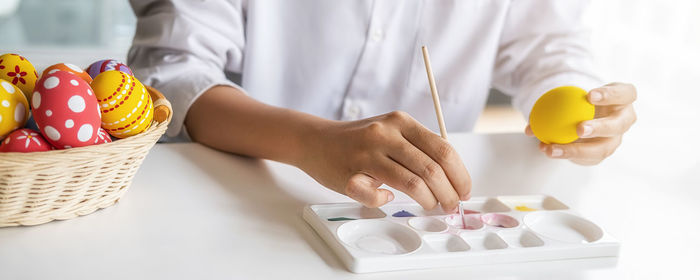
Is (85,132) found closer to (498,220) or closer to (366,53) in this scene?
(498,220)

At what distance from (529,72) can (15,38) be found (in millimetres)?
2607

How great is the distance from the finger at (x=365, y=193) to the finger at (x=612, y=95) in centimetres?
38

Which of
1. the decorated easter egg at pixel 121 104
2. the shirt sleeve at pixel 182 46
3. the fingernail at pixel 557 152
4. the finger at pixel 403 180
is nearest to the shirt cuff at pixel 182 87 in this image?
the shirt sleeve at pixel 182 46

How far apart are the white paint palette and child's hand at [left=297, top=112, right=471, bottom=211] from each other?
31 millimetres

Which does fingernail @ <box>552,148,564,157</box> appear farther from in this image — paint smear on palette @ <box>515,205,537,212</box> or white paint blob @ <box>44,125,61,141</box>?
white paint blob @ <box>44,125,61,141</box>

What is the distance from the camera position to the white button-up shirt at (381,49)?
119 cm

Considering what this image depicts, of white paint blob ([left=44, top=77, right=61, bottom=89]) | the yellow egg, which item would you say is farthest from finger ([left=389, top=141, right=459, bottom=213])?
white paint blob ([left=44, top=77, right=61, bottom=89])

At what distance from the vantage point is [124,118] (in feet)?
→ 2.25

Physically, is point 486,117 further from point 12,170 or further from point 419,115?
point 12,170

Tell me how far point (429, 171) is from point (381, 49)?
0.58m

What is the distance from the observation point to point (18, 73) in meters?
0.74

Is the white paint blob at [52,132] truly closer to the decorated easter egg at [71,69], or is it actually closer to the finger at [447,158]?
the decorated easter egg at [71,69]

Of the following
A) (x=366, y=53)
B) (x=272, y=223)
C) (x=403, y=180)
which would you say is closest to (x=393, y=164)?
(x=403, y=180)

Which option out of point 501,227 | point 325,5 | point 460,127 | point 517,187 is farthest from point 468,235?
point 460,127
